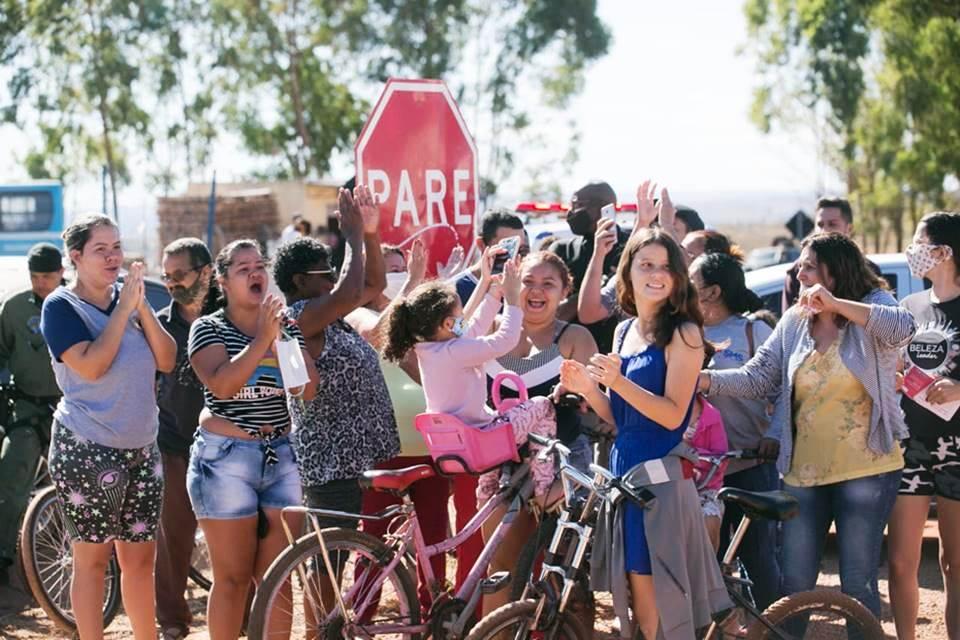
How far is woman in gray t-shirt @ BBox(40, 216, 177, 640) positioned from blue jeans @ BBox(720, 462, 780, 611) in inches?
104

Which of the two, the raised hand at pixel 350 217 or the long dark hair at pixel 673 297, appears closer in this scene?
the long dark hair at pixel 673 297

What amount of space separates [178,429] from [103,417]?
1255mm

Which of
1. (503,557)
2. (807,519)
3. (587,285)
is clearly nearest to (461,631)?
(503,557)

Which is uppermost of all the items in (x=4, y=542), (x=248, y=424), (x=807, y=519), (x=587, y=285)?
(x=587, y=285)

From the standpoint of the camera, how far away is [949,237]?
624 centimetres

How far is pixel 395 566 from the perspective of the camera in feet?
19.2

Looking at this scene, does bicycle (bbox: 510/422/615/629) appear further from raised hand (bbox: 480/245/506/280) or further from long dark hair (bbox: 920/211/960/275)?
long dark hair (bbox: 920/211/960/275)

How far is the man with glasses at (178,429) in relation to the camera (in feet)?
23.7

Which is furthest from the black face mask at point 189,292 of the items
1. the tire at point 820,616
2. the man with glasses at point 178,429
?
the tire at point 820,616

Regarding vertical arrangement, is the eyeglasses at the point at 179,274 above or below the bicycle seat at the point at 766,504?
above

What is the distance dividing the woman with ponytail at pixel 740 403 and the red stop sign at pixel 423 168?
4.30 ft

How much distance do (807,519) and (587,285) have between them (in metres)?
1.72

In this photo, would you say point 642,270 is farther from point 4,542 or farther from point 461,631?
point 4,542

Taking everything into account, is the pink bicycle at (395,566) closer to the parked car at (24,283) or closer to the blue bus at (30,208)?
the parked car at (24,283)
